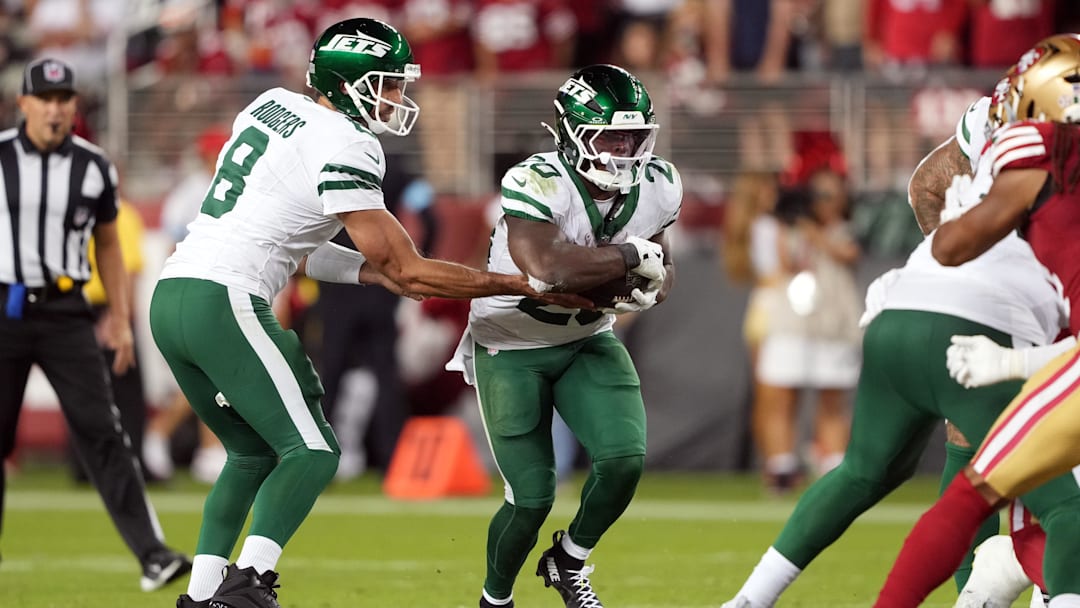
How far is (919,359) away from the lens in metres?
4.52

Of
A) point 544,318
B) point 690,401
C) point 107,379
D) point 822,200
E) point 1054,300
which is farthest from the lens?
point 690,401

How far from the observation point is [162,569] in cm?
667

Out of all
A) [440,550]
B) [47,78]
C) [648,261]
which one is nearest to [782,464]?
[440,550]

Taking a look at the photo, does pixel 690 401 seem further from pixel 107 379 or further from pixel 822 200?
pixel 107 379

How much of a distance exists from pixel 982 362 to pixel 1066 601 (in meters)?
0.60

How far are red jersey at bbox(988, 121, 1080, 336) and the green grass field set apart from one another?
6.66 ft

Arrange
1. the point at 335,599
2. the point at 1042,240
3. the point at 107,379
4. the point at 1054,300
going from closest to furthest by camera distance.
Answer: the point at 1042,240
the point at 1054,300
the point at 335,599
the point at 107,379

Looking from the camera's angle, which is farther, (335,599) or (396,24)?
(396,24)

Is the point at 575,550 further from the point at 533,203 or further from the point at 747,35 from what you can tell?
the point at 747,35

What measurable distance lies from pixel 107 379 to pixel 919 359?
3773 mm

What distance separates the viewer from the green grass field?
6387 mm

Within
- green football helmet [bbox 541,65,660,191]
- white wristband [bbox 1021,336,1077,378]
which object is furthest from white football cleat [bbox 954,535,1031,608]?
green football helmet [bbox 541,65,660,191]

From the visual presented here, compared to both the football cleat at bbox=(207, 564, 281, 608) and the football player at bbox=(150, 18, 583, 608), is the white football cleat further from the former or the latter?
the football cleat at bbox=(207, 564, 281, 608)

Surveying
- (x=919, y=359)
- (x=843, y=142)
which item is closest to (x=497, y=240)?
(x=919, y=359)
